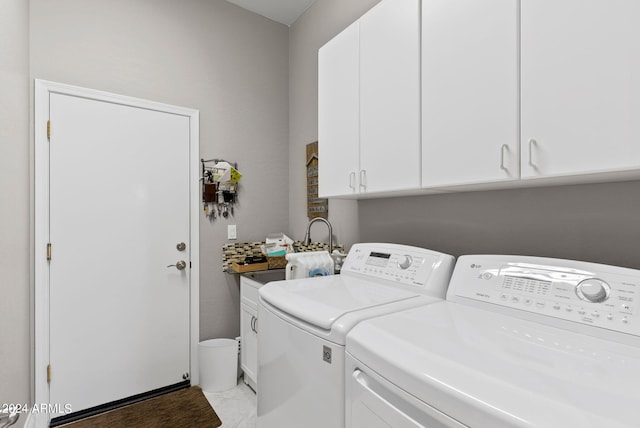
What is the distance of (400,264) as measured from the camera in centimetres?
151

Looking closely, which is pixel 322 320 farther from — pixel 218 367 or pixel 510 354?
pixel 218 367

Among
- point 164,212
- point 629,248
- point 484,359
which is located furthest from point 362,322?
point 164,212

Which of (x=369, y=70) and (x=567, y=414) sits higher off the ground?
(x=369, y=70)

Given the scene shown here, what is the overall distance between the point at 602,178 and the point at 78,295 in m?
2.79

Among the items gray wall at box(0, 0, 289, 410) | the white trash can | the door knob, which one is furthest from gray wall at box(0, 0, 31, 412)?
the white trash can

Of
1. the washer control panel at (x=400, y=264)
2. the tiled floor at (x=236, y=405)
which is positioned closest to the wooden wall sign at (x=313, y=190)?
the washer control panel at (x=400, y=264)

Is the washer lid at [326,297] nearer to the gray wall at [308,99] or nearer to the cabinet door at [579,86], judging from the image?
the cabinet door at [579,86]

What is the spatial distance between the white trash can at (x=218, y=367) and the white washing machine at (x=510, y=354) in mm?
1756

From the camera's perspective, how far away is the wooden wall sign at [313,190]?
8.63ft

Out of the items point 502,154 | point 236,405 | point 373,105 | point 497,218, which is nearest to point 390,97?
point 373,105

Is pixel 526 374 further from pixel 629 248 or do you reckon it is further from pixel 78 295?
pixel 78 295

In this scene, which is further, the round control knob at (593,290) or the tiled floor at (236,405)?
the tiled floor at (236,405)

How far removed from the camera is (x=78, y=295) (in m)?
2.12

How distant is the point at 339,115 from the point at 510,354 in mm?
1462
